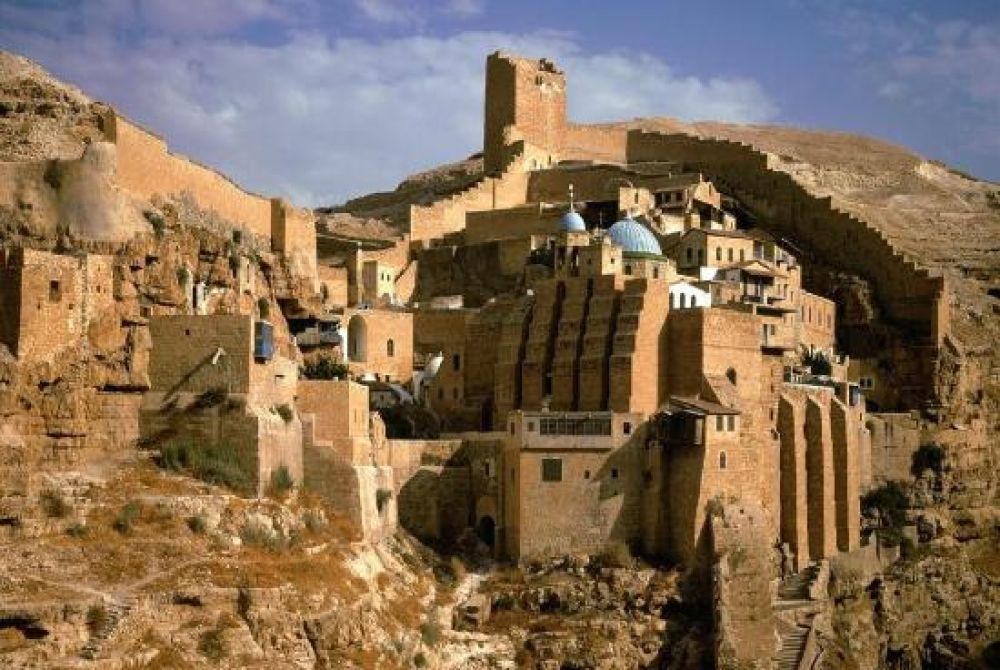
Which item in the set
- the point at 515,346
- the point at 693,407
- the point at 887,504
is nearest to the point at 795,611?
the point at 693,407

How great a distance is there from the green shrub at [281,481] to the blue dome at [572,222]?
2385 centimetres

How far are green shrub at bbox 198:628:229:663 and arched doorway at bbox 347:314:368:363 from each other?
24643 millimetres

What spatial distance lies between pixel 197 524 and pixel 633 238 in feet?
85.3

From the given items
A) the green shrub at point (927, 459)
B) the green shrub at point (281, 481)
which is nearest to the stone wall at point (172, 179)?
the green shrub at point (281, 481)

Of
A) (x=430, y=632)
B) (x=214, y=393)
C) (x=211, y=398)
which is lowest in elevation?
(x=430, y=632)

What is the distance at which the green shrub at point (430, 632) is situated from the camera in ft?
176

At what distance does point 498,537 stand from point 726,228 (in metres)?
25.2

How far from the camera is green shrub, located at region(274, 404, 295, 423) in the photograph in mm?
54406

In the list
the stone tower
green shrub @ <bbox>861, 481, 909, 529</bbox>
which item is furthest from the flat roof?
the stone tower

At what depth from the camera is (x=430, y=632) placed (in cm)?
5409

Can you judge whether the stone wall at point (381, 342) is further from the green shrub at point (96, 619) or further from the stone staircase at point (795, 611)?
the green shrub at point (96, 619)

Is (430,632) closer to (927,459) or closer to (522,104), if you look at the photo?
(927,459)

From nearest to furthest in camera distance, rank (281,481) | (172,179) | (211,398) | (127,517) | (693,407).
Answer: (127,517) → (211,398) → (281,481) → (172,179) → (693,407)

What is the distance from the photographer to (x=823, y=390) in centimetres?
6981
